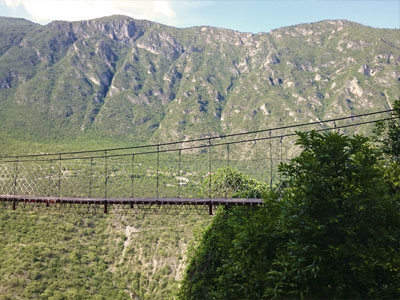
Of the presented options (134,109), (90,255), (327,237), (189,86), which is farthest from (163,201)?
(189,86)

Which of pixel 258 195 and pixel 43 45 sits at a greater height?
pixel 43 45

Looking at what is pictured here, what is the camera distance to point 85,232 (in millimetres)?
65562

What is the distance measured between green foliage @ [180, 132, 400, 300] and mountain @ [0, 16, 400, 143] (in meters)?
108

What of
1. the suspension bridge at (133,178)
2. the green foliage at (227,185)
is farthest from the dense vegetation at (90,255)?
the green foliage at (227,185)

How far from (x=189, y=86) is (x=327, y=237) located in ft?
560

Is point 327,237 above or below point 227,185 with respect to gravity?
below

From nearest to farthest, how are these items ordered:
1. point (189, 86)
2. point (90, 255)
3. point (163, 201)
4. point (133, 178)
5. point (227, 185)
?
point (163, 201) < point (227, 185) < point (90, 255) < point (133, 178) < point (189, 86)

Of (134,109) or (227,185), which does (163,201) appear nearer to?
(227,185)

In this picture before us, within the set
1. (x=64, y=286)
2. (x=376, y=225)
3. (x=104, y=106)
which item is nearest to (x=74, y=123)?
(x=104, y=106)

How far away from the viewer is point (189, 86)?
583 ft

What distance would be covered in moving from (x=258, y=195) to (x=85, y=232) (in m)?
42.5

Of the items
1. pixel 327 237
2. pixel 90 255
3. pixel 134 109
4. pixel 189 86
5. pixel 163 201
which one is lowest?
pixel 90 255

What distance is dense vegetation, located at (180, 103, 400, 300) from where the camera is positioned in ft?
31.8

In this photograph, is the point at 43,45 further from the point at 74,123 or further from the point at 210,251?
the point at 210,251
